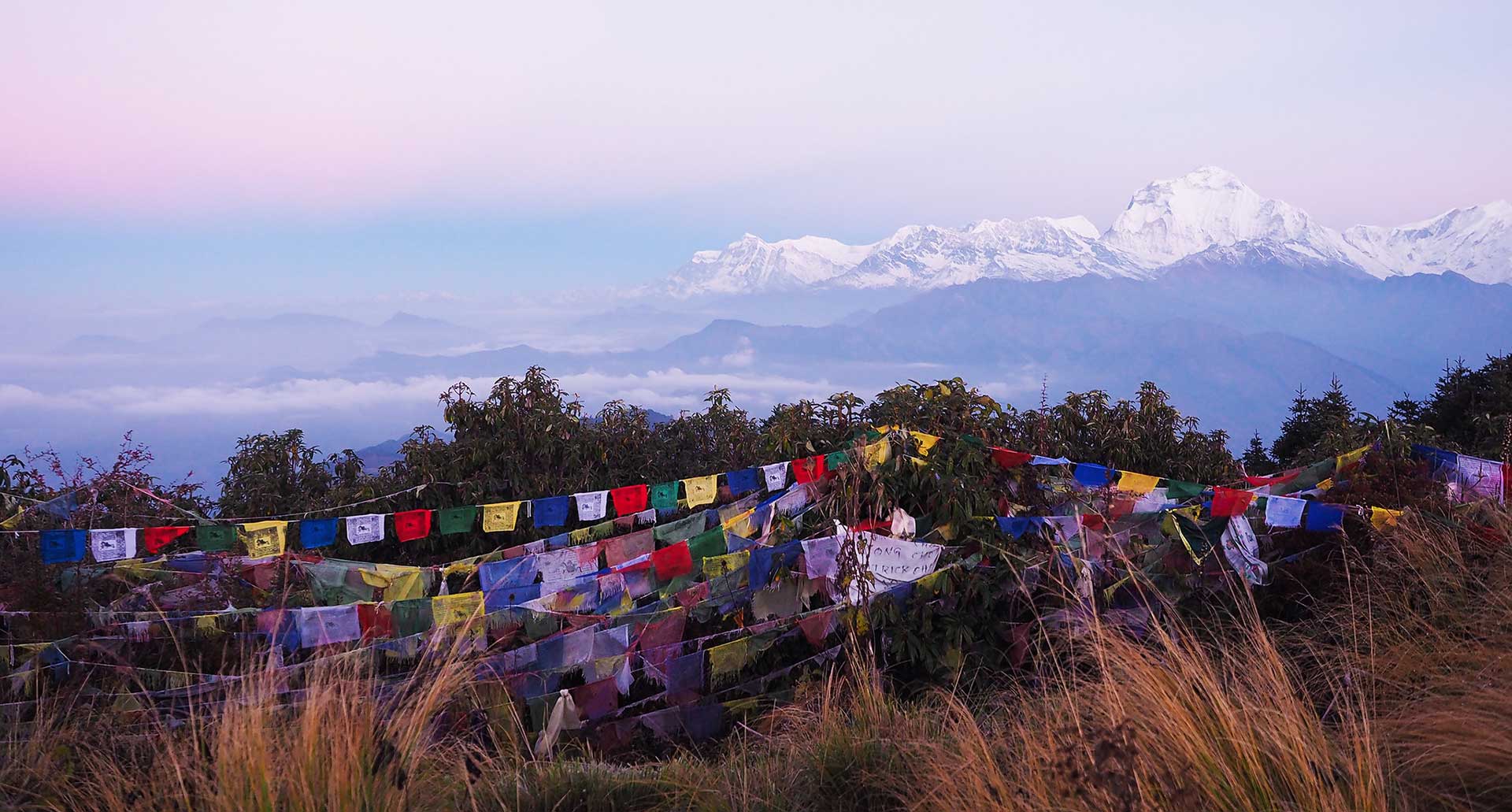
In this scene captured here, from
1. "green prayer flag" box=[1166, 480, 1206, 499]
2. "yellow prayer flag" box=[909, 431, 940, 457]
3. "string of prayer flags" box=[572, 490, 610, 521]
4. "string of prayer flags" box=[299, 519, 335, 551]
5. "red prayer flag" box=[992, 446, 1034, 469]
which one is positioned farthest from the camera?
"string of prayer flags" box=[572, 490, 610, 521]

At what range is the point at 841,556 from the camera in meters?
5.95

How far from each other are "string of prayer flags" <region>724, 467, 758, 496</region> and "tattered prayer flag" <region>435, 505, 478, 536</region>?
268 cm

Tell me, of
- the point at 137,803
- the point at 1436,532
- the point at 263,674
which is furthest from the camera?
the point at 1436,532

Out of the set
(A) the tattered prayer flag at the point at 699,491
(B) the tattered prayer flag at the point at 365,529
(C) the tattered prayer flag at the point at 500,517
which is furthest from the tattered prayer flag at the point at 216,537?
(A) the tattered prayer flag at the point at 699,491

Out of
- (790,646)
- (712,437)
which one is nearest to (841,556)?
(790,646)

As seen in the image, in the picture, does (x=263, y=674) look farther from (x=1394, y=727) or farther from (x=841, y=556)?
(x=1394, y=727)

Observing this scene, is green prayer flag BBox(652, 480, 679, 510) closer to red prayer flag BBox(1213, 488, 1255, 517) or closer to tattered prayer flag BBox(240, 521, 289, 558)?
tattered prayer flag BBox(240, 521, 289, 558)

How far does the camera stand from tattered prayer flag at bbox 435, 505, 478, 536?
1022 centimetres

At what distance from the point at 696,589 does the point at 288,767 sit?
14.7 ft

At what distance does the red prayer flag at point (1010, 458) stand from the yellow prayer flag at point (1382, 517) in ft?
7.44

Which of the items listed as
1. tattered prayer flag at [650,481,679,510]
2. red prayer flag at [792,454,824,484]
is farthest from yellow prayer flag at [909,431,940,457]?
tattered prayer flag at [650,481,679,510]

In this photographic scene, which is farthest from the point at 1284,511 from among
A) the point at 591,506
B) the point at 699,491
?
the point at 591,506

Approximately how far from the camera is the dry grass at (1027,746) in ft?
9.76

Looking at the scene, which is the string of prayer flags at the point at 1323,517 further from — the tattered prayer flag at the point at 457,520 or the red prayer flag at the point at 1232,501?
the tattered prayer flag at the point at 457,520
